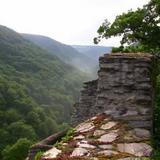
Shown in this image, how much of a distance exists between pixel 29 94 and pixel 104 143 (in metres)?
125

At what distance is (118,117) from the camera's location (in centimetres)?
970

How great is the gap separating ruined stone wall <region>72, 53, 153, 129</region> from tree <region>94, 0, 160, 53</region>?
14.3 meters

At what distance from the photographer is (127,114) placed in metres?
9.62

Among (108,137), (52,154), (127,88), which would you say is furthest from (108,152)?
(127,88)

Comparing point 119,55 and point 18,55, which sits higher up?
point 18,55

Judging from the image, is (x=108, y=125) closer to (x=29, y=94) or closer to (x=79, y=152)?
(x=79, y=152)

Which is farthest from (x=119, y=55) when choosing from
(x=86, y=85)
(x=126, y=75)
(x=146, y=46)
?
(x=146, y=46)

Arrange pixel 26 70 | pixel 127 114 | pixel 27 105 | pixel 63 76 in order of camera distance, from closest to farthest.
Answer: pixel 127 114, pixel 27 105, pixel 26 70, pixel 63 76

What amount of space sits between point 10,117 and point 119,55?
95.4 metres

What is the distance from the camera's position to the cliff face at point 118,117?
27.6 feet

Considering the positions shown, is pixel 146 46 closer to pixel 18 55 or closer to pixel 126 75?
pixel 126 75

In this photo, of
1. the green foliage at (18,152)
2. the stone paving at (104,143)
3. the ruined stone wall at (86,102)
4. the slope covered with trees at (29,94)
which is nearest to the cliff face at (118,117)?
the stone paving at (104,143)

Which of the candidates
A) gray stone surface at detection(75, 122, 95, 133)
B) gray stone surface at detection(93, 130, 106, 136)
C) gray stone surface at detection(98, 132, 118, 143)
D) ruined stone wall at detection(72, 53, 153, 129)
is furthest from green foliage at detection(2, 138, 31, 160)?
gray stone surface at detection(98, 132, 118, 143)

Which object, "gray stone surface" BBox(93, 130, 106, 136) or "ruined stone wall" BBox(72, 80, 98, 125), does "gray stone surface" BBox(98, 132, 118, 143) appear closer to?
"gray stone surface" BBox(93, 130, 106, 136)
